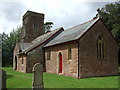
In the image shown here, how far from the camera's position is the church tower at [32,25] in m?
32.1

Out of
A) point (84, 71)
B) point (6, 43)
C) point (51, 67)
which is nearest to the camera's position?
point (84, 71)

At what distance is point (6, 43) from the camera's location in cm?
4381

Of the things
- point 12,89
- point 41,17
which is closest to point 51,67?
point 12,89

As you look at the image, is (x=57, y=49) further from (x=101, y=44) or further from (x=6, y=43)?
(x=6, y=43)

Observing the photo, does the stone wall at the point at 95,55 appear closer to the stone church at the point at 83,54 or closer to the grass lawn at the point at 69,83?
the stone church at the point at 83,54

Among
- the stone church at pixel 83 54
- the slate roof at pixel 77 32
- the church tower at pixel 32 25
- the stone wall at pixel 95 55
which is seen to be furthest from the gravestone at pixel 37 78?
the church tower at pixel 32 25

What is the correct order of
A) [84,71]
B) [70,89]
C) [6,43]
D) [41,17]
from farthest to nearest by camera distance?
[6,43] < [41,17] < [84,71] < [70,89]

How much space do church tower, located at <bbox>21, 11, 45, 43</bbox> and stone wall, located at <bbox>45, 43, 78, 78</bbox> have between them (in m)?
12.6

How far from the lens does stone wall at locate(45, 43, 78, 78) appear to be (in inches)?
577

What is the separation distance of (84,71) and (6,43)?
35.8 m

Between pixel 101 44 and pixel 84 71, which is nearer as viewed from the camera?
pixel 84 71

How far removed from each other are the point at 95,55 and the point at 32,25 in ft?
69.2

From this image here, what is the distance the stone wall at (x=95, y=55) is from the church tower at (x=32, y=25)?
19.7 m

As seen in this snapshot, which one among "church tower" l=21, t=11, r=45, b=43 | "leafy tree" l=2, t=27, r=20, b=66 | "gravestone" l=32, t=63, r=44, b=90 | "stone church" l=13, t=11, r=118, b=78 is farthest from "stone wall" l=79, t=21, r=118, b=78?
"leafy tree" l=2, t=27, r=20, b=66
